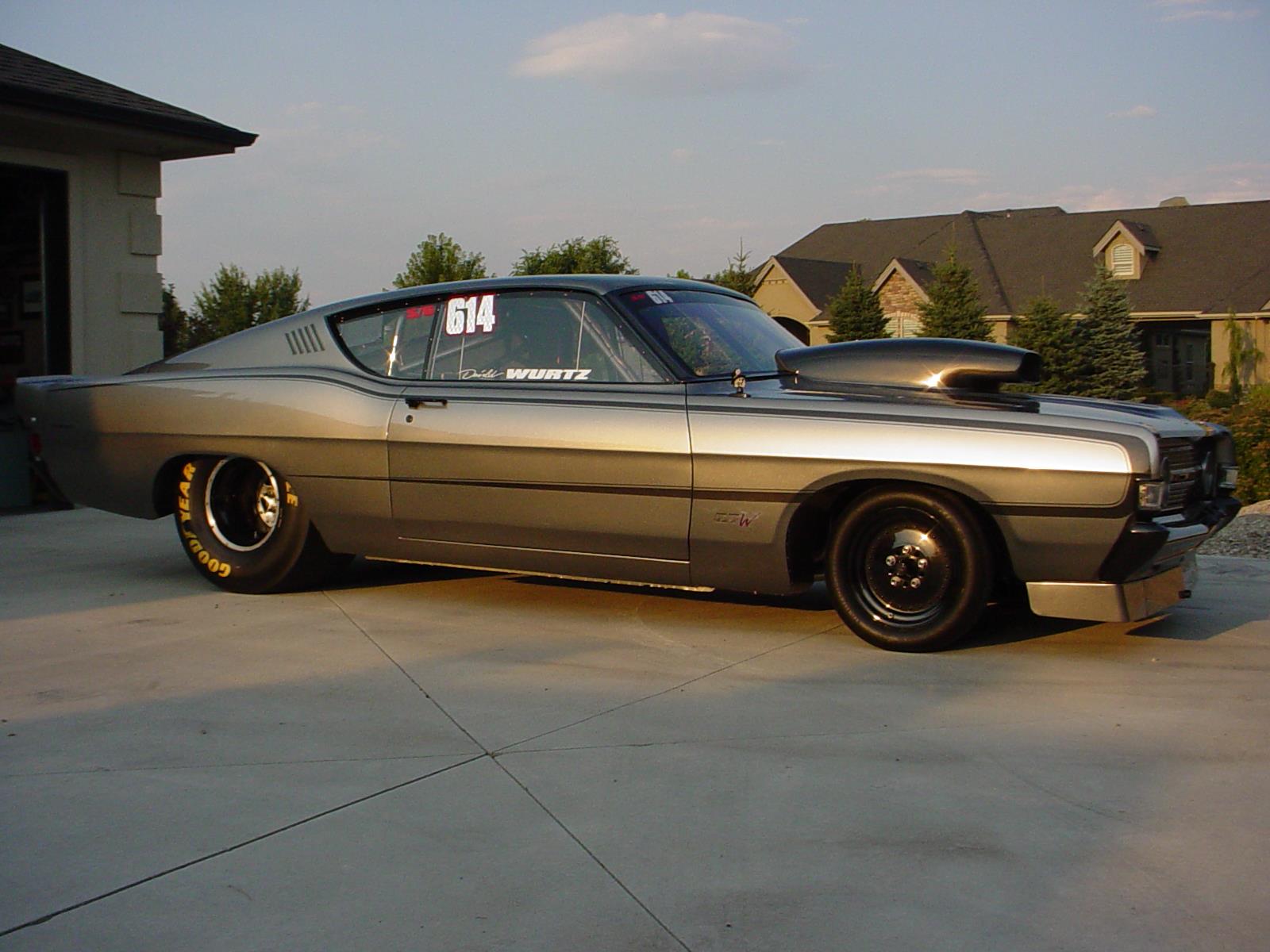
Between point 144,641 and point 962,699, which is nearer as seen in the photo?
point 962,699

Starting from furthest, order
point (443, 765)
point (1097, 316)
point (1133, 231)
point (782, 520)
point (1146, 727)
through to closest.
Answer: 1. point (1133, 231)
2. point (1097, 316)
3. point (782, 520)
4. point (1146, 727)
5. point (443, 765)

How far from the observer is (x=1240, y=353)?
34094 millimetres

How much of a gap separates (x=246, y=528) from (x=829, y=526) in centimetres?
306

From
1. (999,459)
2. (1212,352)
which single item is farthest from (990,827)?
(1212,352)

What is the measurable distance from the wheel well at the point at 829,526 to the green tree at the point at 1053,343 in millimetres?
27092

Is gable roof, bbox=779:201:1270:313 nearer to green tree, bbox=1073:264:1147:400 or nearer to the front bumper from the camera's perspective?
green tree, bbox=1073:264:1147:400

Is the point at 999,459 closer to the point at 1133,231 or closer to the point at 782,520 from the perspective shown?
the point at 782,520

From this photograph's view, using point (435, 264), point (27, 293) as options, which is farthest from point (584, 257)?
point (27, 293)

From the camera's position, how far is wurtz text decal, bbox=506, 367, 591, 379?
5809 millimetres

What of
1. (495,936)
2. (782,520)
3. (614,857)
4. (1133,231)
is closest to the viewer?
(495,936)

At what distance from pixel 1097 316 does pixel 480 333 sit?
2903 cm

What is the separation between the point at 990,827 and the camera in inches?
135

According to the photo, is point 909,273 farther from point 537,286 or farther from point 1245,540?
point 537,286

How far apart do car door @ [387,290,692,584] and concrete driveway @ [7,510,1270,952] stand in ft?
1.23
